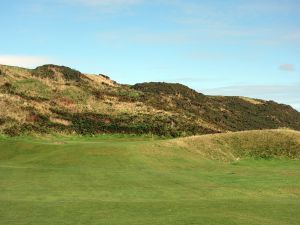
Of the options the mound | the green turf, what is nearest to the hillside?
the mound

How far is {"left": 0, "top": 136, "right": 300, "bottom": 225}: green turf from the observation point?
1720 centimetres

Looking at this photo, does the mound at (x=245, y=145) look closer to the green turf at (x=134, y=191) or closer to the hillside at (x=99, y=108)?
the green turf at (x=134, y=191)

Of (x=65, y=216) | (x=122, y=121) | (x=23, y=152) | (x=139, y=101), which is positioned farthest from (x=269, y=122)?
(x=65, y=216)

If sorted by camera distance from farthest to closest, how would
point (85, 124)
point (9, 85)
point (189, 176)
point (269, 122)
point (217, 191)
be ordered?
point (269, 122)
point (9, 85)
point (85, 124)
point (189, 176)
point (217, 191)

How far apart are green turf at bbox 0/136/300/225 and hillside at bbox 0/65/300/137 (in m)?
22.4

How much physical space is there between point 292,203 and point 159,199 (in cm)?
570

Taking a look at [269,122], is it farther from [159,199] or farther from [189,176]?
[159,199]

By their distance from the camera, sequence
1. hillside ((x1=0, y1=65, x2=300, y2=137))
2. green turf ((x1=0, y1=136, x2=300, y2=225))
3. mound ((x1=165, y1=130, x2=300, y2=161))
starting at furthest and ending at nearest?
hillside ((x1=0, y1=65, x2=300, y2=137)) → mound ((x1=165, y1=130, x2=300, y2=161)) → green turf ((x1=0, y1=136, x2=300, y2=225))

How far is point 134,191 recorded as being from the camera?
24.2 m

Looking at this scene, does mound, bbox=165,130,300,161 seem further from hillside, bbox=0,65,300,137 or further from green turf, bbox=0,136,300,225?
hillside, bbox=0,65,300,137

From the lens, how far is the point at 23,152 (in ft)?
139

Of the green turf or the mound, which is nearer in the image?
the green turf

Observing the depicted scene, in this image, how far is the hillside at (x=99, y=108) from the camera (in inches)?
2601

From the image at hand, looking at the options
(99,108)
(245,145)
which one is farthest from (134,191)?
(99,108)
